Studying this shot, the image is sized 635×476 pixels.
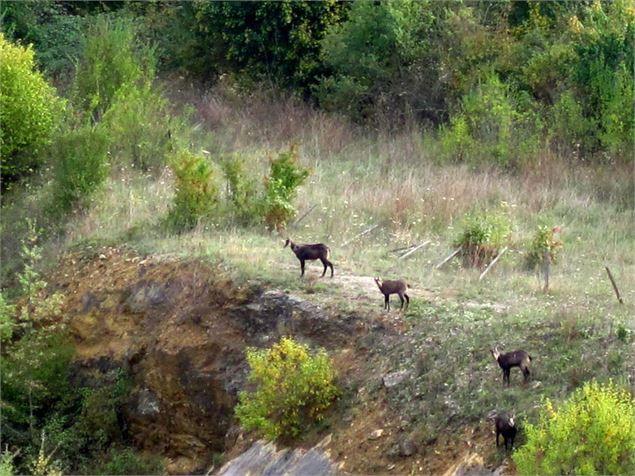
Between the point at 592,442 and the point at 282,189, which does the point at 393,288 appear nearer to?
the point at 592,442

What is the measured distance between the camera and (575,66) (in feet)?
84.9

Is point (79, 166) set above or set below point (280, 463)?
above

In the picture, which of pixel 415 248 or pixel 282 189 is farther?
pixel 282 189

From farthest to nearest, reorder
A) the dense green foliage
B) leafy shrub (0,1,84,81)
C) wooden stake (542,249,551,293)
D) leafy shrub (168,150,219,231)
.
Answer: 1. leafy shrub (0,1,84,81)
2. the dense green foliage
3. leafy shrub (168,150,219,231)
4. wooden stake (542,249,551,293)

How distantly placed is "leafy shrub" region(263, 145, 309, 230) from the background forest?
0.03 meters

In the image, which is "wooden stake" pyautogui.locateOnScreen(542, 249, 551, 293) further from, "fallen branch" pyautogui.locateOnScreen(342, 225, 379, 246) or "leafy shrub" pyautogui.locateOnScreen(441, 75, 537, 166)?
"leafy shrub" pyautogui.locateOnScreen(441, 75, 537, 166)

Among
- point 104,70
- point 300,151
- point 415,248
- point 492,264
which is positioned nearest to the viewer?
point 492,264

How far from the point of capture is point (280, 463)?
14.8 m

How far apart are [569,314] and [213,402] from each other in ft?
18.0

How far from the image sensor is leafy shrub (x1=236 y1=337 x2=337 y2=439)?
590 inches

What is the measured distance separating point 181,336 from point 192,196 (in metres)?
2.99

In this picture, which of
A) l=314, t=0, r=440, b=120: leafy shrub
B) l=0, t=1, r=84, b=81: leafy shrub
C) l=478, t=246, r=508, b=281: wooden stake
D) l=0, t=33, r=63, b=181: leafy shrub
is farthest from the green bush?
l=0, t=1, r=84, b=81: leafy shrub

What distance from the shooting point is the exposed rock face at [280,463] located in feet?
47.0

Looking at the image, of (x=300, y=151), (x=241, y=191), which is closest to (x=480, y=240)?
(x=241, y=191)
